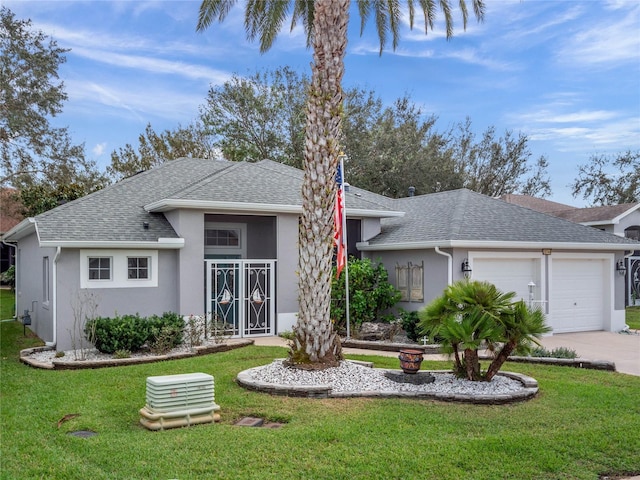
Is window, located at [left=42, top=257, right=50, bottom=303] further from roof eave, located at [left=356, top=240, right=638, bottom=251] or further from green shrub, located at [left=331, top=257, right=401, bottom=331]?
roof eave, located at [left=356, top=240, right=638, bottom=251]

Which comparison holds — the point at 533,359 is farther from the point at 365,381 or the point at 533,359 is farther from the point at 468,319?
the point at 365,381

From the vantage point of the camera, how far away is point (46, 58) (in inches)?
1136

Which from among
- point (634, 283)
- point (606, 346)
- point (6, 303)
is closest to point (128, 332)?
point (606, 346)

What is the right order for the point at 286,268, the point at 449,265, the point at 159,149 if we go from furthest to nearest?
the point at 159,149, the point at 286,268, the point at 449,265

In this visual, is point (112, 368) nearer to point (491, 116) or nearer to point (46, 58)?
point (46, 58)

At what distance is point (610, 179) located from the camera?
4269 cm

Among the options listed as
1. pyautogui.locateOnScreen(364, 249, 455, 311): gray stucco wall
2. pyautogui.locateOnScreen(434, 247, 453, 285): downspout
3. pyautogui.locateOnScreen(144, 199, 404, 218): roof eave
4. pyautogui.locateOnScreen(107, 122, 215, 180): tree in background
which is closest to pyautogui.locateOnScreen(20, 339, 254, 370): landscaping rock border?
pyautogui.locateOnScreen(144, 199, 404, 218): roof eave

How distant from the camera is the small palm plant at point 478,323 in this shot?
811 centimetres

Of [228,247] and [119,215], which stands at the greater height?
[119,215]

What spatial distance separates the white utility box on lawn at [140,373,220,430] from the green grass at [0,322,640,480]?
0.19 metres

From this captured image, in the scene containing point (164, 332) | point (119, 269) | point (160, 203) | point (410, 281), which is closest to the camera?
point (164, 332)

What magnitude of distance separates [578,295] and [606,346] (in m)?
2.70

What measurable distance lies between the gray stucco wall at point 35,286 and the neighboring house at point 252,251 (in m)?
0.06

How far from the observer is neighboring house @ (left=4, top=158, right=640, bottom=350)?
12.9 metres
